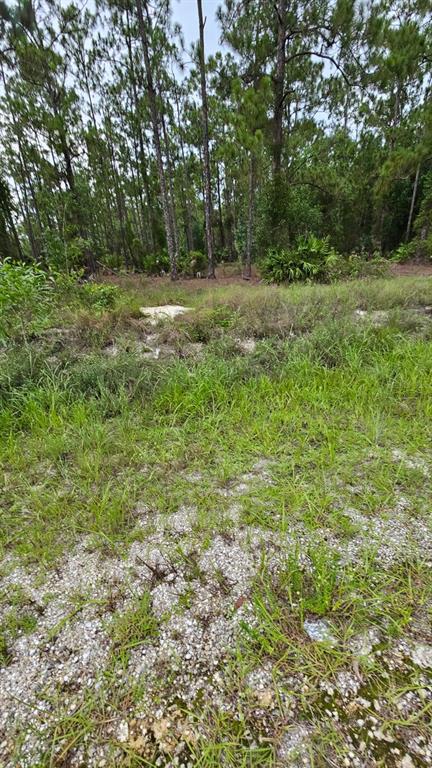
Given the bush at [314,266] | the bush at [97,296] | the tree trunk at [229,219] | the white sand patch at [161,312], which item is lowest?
the white sand patch at [161,312]

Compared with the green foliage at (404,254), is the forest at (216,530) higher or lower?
lower

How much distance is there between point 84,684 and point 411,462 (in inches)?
68.3

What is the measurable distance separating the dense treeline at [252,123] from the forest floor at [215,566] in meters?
5.11

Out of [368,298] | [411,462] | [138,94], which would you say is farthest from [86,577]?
[138,94]

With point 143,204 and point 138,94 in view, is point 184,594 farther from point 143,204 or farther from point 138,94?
point 143,204

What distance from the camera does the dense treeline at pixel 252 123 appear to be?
24.7ft

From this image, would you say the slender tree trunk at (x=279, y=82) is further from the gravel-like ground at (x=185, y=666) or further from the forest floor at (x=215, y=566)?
the gravel-like ground at (x=185, y=666)

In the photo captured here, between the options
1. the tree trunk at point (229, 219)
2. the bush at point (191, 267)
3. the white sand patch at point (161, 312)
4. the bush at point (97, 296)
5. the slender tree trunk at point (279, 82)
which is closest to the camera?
the white sand patch at point (161, 312)

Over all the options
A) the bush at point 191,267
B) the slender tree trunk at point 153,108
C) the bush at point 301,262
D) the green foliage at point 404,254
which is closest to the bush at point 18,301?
the bush at point 301,262

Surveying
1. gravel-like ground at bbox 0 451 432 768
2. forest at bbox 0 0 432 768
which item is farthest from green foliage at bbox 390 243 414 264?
gravel-like ground at bbox 0 451 432 768

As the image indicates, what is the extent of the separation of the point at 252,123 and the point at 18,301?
23.3ft

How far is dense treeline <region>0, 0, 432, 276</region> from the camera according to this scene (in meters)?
7.52

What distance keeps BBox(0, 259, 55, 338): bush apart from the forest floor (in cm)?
84

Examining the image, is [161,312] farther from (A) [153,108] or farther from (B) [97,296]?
(A) [153,108]
